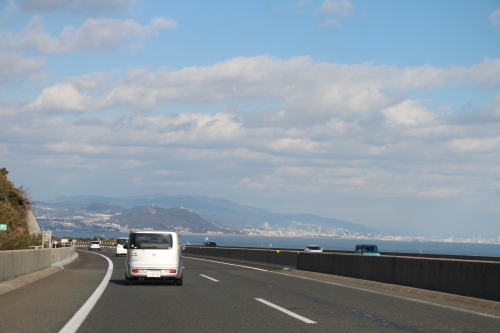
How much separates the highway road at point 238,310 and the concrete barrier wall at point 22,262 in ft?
2.23

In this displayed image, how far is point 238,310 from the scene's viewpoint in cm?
1209

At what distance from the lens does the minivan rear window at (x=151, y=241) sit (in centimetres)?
1816

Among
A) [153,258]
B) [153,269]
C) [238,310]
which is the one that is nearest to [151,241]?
[153,258]

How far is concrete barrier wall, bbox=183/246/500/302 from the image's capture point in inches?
533

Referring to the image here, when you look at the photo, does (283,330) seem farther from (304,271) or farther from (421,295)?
(304,271)

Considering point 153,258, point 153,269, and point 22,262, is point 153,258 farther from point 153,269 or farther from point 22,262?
point 22,262

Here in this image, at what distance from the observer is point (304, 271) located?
2517 cm

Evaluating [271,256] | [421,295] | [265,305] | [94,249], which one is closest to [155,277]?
[265,305]

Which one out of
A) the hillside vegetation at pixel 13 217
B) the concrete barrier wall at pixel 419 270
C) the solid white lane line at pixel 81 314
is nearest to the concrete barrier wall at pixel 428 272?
the concrete barrier wall at pixel 419 270

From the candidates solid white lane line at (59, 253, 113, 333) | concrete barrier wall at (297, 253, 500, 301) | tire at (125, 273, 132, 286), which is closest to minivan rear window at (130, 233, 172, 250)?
tire at (125, 273, 132, 286)

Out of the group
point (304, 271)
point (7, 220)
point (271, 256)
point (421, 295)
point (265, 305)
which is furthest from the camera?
point (7, 220)

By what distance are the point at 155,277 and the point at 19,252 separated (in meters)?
4.31

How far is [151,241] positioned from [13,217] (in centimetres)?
2994

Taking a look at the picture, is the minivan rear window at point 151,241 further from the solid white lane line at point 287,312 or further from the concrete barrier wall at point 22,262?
the solid white lane line at point 287,312
